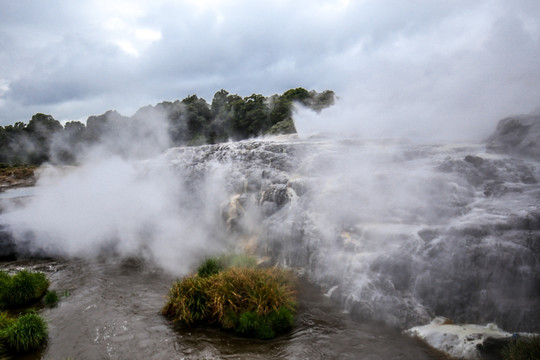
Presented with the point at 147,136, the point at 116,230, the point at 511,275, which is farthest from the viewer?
the point at 147,136

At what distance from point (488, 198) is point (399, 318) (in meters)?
3.84

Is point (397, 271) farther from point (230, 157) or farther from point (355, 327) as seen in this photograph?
point (230, 157)

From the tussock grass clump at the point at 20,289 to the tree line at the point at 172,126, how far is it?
1785 centimetres

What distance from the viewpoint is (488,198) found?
813 centimetres

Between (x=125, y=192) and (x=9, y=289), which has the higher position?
(x=125, y=192)

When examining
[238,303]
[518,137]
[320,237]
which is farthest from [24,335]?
[518,137]

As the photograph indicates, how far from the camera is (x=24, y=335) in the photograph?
→ 6379mm

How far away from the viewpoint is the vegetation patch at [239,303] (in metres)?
6.59

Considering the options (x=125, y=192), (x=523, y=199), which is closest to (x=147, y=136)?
(x=125, y=192)

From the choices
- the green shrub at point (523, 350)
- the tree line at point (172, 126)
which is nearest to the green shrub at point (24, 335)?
the green shrub at point (523, 350)

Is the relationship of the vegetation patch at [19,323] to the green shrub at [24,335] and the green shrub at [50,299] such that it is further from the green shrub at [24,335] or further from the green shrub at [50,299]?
the green shrub at [50,299]

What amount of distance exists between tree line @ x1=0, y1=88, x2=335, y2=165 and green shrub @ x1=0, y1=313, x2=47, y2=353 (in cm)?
1932

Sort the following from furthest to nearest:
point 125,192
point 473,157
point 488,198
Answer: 1. point 125,192
2. point 473,157
3. point 488,198

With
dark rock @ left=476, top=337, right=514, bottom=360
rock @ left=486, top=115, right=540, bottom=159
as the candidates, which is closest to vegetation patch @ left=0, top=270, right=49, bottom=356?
dark rock @ left=476, top=337, right=514, bottom=360
